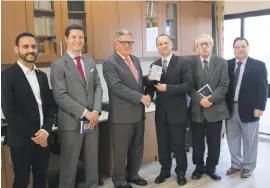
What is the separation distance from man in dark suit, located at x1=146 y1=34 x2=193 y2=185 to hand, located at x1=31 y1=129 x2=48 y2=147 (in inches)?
43.8

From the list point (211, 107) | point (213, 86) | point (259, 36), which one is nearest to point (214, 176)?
point (211, 107)

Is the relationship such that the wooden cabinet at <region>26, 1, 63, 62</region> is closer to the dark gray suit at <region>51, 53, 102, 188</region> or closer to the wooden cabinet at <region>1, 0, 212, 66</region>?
the wooden cabinet at <region>1, 0, 212, 66</region>

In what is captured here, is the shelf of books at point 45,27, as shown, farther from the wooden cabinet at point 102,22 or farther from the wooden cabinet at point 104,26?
the wooden cabinet at point 104,26

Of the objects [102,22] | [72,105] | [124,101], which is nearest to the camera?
[72,105]

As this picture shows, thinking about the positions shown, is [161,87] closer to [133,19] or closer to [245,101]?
[245,101]

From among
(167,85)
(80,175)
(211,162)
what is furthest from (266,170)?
(80,175)

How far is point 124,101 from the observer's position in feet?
8.68

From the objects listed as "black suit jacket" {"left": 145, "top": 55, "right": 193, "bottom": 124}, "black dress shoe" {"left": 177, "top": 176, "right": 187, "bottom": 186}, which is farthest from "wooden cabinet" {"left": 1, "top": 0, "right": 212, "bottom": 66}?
"black dress shoe" {"left": 177, "top": 176, "right": 187, "bottom": 186}

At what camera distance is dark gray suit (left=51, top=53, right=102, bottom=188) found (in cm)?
236

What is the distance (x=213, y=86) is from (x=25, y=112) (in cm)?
178

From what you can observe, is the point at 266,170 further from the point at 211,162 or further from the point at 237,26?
the point at 237,26

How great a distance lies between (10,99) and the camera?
2016 mm

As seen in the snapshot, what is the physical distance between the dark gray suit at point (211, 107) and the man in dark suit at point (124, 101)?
0.57 metres

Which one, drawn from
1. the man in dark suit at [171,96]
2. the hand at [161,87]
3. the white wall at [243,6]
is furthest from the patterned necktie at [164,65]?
the white wall at [243,6]
